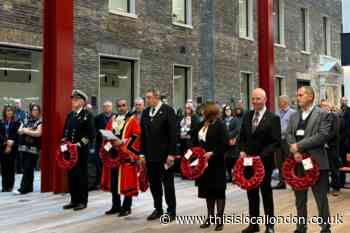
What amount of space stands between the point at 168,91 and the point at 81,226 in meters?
11.4

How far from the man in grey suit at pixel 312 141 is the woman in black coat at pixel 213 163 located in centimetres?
104

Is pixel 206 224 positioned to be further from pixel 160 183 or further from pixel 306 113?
pixel 306 113

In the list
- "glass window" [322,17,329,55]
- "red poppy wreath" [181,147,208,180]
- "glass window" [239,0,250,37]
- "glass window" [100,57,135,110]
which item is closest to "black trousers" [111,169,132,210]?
"red poppy wreath" [181,147,208,180]

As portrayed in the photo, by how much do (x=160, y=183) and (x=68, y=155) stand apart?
1700 mm

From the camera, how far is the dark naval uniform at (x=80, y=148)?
8859mm

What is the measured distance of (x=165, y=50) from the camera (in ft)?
60.9

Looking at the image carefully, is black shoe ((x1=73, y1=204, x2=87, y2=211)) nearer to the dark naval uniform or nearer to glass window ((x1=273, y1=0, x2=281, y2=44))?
the dark naval uniform

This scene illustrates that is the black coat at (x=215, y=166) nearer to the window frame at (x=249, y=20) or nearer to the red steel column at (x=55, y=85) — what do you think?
the red steel column at (x=55, y=85)

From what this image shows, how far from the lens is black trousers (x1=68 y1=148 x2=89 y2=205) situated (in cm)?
885

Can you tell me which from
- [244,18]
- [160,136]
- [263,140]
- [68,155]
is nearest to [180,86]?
[244,18]

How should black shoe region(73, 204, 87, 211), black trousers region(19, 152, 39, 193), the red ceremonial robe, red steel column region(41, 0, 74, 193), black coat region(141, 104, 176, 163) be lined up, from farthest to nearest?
red steel column region(41, 0, 74, 193), black trousers region(19, 152, 39, 193), black shoe region(73, 204, 87, 211), the red ceremonial robe, black coat region(141, 104, 176, 163)

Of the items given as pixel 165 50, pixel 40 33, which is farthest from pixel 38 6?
pixel 165 50

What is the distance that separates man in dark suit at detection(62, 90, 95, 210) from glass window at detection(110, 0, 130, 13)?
8.28 metres

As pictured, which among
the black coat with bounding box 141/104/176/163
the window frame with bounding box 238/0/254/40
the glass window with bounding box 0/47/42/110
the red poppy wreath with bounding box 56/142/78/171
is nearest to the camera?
the black coat with bounding box 141/104/176/163
